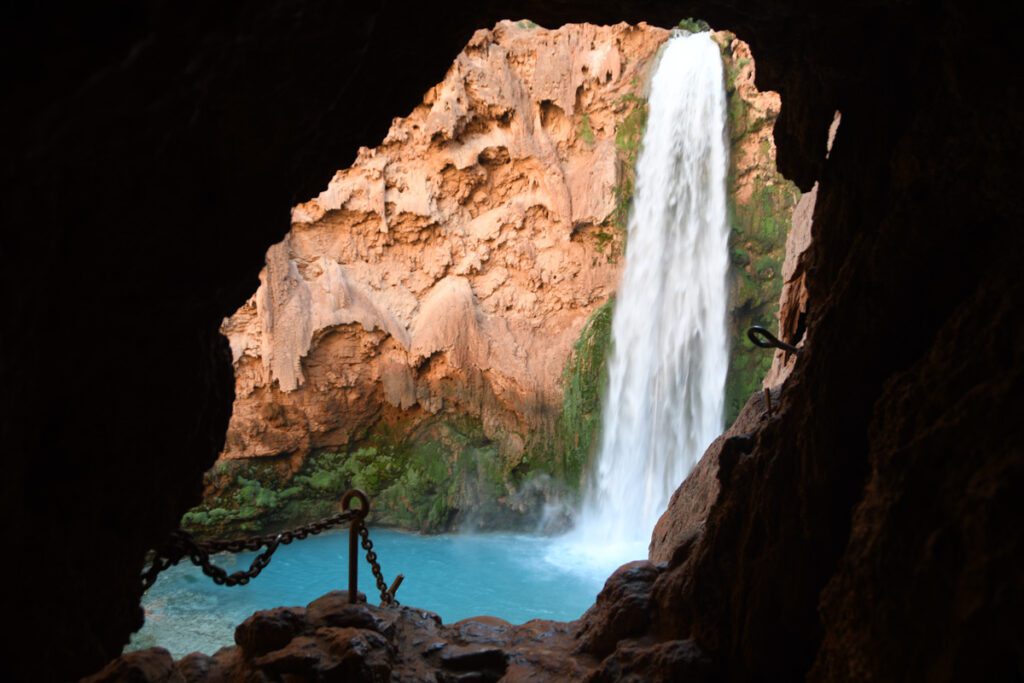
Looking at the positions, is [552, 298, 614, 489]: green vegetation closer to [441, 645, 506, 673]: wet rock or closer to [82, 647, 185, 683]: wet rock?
[441, 645, 506, 673]: wet rock

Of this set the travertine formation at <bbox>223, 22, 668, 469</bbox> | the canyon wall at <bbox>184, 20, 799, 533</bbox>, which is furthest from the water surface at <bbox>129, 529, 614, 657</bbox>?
the travertine formation at <bbox>223, 22, 668, 469</bbox>

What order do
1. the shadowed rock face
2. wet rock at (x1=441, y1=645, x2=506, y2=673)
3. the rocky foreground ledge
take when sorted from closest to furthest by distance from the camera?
the shadowed rock face
the rocky foreground ledge
wet rock at (x1=441, y1=645, x2=506, y2=673)

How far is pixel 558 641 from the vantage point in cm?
495

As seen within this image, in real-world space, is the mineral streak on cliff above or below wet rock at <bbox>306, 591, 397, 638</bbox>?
above

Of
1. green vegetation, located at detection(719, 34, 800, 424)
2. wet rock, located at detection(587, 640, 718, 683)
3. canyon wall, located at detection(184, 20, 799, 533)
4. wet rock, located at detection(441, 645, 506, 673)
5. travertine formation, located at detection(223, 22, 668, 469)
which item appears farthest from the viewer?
travertine formation, located at detection(223, 22, 668, 469)

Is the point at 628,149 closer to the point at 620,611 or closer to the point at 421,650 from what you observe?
the point at 620,611

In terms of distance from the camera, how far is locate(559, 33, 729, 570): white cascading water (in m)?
13.5

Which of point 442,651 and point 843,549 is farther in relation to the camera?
point 442,651

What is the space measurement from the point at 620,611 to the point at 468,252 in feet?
35.3

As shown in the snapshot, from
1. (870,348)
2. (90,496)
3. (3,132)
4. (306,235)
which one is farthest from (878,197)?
(306,235)

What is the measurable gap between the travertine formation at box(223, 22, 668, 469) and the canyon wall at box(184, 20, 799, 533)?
0.11 feet

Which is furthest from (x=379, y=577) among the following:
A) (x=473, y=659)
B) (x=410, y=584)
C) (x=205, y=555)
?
(x=410, y=584)

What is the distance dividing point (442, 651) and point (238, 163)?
10.6 feet

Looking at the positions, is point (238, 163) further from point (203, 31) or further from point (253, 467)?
point (253, 467)
